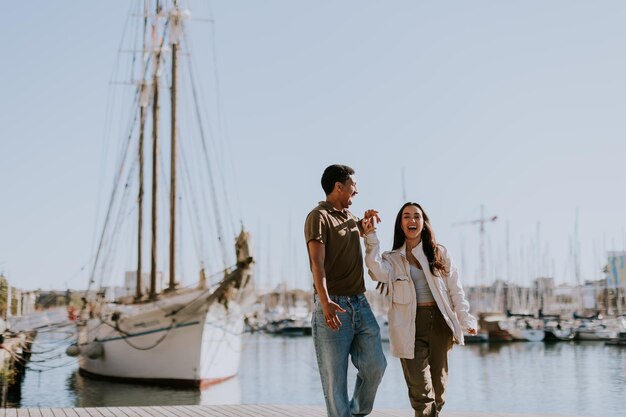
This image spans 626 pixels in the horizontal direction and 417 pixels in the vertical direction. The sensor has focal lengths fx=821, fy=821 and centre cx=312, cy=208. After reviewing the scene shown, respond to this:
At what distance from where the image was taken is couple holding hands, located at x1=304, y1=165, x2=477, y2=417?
621cm

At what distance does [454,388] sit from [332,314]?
27141 millimetres

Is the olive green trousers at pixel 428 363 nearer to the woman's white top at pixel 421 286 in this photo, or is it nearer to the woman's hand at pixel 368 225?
the woman's white top at pixel 421 286

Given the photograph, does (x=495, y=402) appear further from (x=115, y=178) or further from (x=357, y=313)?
(x=357, y=313)

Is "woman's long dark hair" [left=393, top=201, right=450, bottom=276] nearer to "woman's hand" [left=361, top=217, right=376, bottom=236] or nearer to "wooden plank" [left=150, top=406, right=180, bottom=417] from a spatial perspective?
"woman's hand" [left=361, top=217, right=376, bottom=236]

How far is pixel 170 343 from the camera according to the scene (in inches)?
1161

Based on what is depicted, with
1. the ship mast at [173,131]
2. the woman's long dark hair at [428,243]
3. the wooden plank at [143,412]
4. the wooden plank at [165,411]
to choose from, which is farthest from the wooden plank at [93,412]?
the ship mast at [173,131]

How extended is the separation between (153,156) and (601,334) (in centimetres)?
4683

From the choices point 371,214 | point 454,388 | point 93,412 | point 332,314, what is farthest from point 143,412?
point 454,388

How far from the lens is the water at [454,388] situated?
2573cm

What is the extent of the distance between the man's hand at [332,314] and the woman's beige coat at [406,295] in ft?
1.66

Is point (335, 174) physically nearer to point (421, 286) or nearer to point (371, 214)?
point (371, 214)

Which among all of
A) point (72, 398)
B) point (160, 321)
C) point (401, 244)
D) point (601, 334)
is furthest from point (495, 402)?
point (601, 334)

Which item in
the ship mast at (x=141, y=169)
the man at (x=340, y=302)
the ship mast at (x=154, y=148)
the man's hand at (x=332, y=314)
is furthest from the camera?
the ship mast at (x=141, y=169)

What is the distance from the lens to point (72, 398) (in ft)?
91.2
